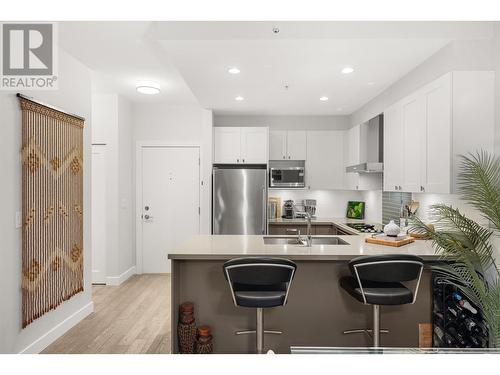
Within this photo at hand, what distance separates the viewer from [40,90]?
282cm

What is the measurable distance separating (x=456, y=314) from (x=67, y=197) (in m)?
3.45

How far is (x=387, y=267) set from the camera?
231cm

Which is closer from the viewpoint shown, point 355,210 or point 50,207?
point 50,207

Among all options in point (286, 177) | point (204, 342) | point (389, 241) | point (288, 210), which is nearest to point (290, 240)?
point (389, 241)

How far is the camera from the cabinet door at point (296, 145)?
533 centimetres

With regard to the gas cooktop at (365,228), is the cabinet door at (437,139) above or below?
above

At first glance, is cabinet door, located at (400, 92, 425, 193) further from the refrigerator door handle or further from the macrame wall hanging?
the macrame wall hanging

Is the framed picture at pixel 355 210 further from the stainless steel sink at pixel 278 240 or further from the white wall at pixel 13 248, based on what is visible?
the white wall at pixel 13 248

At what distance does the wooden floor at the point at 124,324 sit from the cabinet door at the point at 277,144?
256cm

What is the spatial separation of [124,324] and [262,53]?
294 cm

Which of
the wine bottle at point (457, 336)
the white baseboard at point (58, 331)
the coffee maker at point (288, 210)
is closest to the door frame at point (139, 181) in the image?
the coffee maker at point (288, 210)

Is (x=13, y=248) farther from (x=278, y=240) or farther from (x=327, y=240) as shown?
(x=327, y=240)

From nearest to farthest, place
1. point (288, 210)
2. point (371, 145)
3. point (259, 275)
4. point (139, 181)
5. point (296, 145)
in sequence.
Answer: point (259, 275), point (371, 145), point (139, 181), point (296, 145), point (288, 210)
